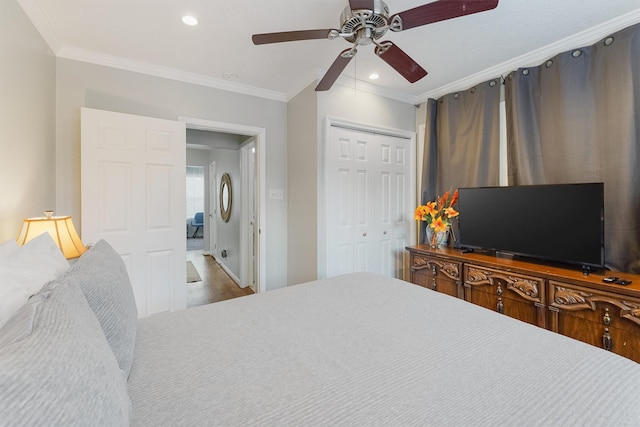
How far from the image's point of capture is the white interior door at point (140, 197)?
2256mm

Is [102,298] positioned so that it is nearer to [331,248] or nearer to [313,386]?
[313,386]

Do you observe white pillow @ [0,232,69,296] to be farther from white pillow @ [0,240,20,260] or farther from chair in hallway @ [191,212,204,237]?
chair in hallway @ [191,212,204,237]

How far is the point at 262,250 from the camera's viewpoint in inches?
124

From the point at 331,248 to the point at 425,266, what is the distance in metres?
0.96

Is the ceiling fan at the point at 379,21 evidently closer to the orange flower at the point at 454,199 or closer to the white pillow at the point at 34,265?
the white pillow at the point at 34,265

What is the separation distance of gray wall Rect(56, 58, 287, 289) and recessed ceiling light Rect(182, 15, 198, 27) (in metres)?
0.86

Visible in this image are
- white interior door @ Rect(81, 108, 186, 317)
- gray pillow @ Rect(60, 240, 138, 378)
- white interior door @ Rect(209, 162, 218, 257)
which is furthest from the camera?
white interior door @ Rect(209, 162, 218, 257)

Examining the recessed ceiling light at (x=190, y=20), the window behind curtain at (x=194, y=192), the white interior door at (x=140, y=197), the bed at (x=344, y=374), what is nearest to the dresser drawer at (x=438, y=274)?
the bed at (x=344, y=374)

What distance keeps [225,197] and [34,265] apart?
14.2ft

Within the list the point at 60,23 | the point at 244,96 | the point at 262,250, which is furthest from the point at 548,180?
the point at 60,23

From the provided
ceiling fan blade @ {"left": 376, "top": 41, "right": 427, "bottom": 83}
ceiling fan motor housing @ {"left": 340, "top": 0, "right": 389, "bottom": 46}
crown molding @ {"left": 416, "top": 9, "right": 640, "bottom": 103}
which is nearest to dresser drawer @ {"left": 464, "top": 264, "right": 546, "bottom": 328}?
ceiling fan blade @ {"left": 376, "top": 41, "right": 427, "bottom": 83}

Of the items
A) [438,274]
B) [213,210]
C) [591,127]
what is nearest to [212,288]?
[213,210]

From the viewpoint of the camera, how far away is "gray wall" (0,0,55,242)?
1.52 m

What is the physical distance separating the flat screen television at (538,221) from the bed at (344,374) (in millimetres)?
1239
